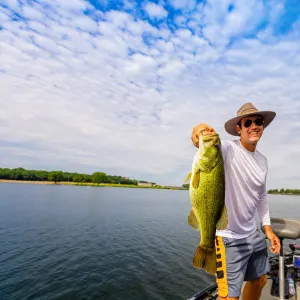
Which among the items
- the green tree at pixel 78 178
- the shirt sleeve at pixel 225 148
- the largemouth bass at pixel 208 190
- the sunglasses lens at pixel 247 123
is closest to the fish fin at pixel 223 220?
the largemouth bass at pixel 208 190

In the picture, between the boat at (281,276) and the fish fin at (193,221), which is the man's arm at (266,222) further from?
the fish fin at (193,221)

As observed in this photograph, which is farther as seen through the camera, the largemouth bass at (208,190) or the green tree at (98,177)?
the green tree at (98,177)

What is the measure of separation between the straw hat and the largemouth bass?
102 cm

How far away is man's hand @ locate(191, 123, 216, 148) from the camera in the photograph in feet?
9.47

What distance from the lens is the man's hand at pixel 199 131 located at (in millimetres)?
2886

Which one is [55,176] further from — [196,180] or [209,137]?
[209,137]

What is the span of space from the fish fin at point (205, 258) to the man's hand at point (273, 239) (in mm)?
1258

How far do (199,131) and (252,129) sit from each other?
3.71ft

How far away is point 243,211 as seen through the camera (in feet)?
11.2

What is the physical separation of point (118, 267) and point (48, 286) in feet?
12.6

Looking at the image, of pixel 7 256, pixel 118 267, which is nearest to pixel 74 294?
pixel 118 267

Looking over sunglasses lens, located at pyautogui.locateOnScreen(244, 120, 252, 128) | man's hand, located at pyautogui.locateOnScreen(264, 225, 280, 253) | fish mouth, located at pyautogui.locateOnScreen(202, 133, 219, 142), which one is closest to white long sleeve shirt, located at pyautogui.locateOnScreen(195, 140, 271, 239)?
sunglasses lens, located at pyautogui.locateOnScreen(244, 120, 252, 128)

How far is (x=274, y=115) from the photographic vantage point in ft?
12.2

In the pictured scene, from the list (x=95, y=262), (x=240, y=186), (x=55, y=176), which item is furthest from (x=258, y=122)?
(x=55, y=176)
